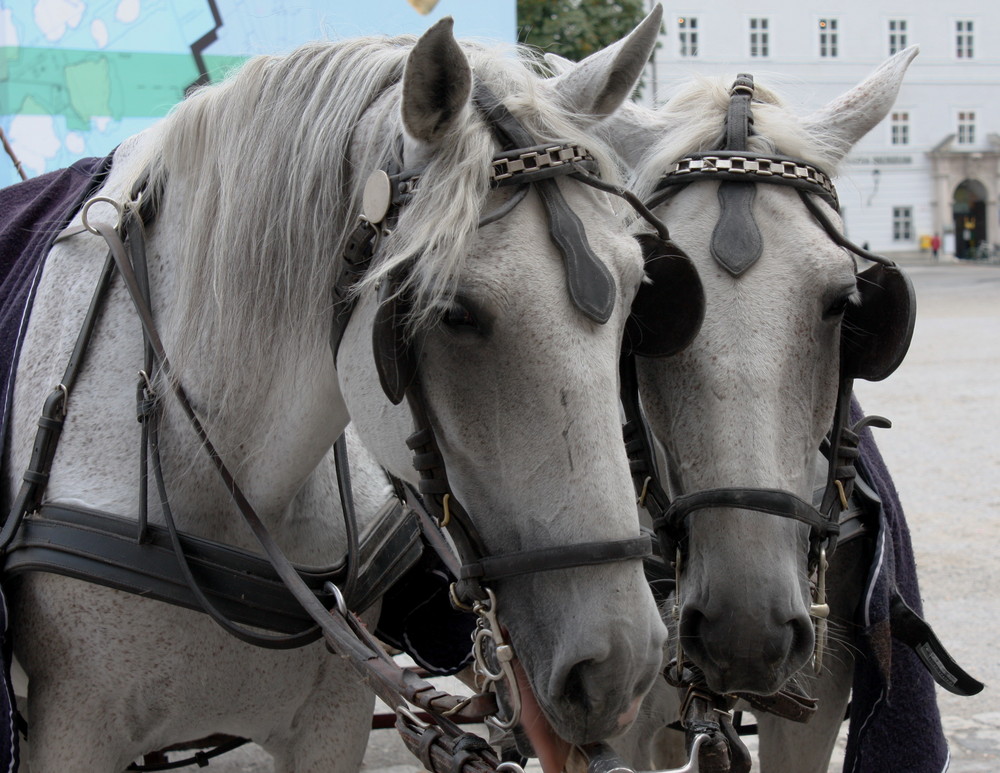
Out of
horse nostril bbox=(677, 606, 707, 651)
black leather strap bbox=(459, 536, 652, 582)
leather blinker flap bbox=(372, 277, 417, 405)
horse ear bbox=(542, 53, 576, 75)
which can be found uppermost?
horse ear bbox=(542, 53, 576, 75)

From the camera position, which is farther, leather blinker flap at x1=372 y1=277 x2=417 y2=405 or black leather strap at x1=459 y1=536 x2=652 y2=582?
leather blinker flap at x1=372 y1=277 x2=417 y2=405

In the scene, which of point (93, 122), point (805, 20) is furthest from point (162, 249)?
point (805, 20)

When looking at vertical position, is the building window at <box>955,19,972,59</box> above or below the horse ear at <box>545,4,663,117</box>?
below

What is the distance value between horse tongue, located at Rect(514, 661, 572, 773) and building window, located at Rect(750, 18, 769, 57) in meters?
33.8

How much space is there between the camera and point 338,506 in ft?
6.37

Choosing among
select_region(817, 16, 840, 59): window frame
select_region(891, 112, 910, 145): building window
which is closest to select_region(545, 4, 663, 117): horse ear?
select_region(817, 16, 840, 59): window frame

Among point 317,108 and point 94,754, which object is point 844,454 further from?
point 94,754

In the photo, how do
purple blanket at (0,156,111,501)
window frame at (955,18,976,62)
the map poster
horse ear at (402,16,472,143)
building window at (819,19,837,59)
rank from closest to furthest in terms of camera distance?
horse ear at (402,16,472,143), purple blanket at (0,156,111,501), the map poster, building window at (819,19,837,59), window frame at (955,18,976,62)

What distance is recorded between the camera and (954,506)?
249 inches

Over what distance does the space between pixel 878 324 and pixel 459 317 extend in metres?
0.91

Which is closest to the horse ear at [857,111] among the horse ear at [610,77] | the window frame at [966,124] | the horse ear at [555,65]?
the horse ear at [555,65]

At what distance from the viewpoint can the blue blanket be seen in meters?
1.64

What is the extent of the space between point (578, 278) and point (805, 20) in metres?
35.5

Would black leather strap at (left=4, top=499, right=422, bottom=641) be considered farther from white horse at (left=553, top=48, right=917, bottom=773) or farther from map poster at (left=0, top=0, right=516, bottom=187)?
map poster at (left=0, top=0, right=516, bottom=187)
